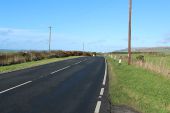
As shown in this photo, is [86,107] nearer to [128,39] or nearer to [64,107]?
[64,107]

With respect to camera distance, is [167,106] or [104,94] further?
[104,94]

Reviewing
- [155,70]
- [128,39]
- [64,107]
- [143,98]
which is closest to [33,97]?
[64,107]

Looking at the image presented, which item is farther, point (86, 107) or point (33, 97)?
point (33, 97)

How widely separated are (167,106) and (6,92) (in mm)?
6361

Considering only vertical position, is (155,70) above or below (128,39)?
below

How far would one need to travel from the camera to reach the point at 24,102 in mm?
12500

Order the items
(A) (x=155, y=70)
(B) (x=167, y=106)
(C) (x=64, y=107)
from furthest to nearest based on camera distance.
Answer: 1. (A) (x=155, y=70)
2. (B) (x=167, y=106)
3. (C) (x=64, y=107)

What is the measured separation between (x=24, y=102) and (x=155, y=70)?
833 inches

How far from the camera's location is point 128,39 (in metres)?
43.1

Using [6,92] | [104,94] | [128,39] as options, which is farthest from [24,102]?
[128,39]

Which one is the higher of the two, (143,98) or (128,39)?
(128,39)

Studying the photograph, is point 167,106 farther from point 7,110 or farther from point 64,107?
point 7,110

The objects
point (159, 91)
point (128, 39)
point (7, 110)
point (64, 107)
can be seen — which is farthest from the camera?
point (128, 39)

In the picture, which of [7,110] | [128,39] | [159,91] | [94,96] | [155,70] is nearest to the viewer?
[7,110]
